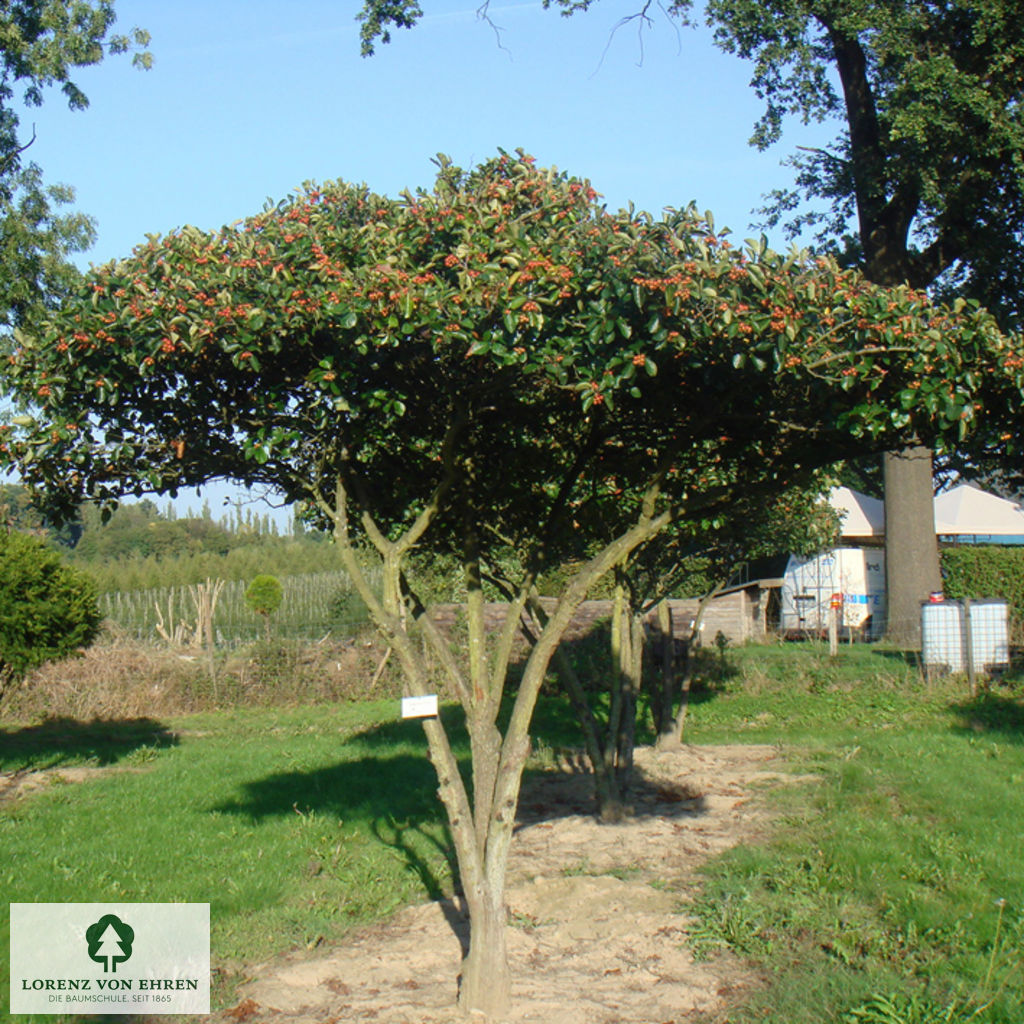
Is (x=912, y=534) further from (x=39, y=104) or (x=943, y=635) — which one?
(x=39, y=104)

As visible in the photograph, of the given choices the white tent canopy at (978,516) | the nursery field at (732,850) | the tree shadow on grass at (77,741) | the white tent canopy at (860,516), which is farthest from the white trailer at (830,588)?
the tree shadow on grass at (77,741)

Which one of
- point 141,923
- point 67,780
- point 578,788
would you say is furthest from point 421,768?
point 141,923

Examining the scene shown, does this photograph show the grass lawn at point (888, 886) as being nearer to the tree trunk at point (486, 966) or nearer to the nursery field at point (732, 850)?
the nursery field at point (732, 850)

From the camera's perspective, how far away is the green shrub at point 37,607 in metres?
11.7

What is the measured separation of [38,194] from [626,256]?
45.9 ft

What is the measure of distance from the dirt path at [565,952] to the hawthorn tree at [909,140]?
7129 millimetres

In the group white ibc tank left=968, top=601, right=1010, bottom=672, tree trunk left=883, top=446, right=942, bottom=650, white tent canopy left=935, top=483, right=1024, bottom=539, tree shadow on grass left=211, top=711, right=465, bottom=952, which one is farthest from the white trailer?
tree shadow on grass left=211, top=711, right=465, bottom=952

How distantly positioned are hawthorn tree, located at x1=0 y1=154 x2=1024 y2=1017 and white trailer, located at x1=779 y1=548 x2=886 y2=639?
59.1 feet

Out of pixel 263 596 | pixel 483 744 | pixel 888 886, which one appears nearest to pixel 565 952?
pixel 483 744

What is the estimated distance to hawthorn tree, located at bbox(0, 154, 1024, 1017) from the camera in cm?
405

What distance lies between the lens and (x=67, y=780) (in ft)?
33.8

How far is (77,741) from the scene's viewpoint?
1298 centimetres

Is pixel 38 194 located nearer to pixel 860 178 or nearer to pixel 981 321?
pixel 860 178

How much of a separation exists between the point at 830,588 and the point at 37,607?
16597mm
